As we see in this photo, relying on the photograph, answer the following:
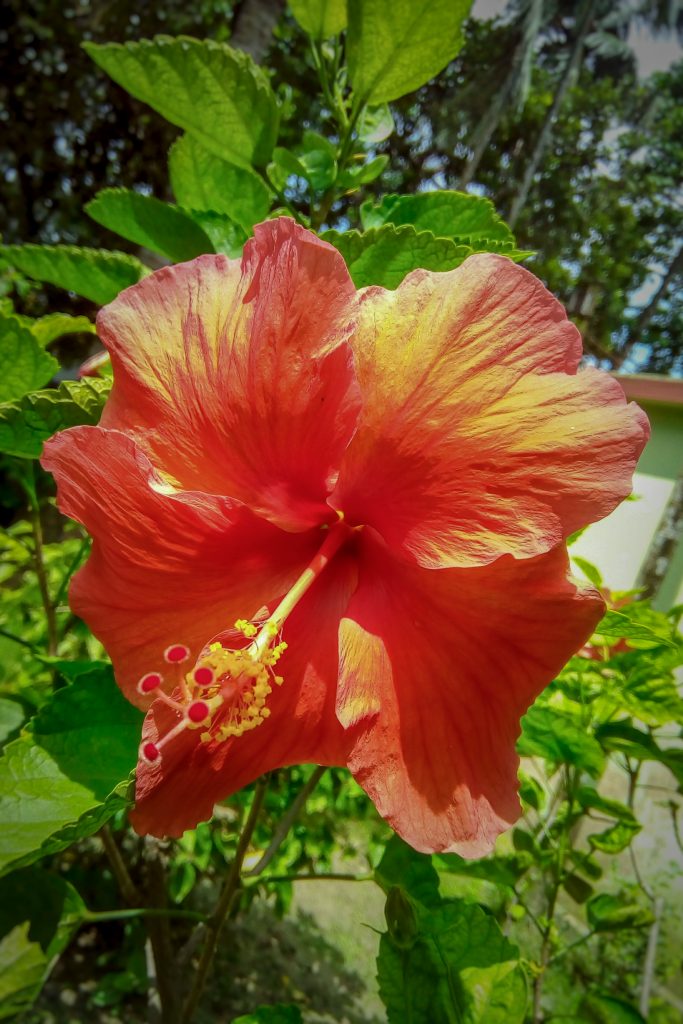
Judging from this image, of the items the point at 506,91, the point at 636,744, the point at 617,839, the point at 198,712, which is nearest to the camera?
the point at 198,712

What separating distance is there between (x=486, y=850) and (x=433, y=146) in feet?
38.0

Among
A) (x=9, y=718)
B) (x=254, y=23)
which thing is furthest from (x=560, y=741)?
(x=254, y=23)

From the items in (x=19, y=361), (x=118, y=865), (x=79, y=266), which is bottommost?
(x=118, y=865)

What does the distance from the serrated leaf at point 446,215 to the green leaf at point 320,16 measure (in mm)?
175

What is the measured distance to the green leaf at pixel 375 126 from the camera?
785 mm

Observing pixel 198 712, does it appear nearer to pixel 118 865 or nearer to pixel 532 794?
pixel 118 865

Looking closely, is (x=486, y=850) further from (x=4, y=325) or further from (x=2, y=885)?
(x=4, y=325)

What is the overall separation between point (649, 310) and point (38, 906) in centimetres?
1924

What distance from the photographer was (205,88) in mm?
661

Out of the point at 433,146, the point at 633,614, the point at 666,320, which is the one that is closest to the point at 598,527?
the point at 633,614

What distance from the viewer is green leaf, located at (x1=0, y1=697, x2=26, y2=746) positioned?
0.81m

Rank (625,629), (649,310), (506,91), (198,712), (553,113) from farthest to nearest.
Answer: (649,310) → (553,113) → (506,91) → (625,629) → (198,712)

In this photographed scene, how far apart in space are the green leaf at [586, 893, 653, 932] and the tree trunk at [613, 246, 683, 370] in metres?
17.3

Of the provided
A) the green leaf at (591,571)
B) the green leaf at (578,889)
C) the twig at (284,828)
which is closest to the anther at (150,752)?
the twig at (284,828)
